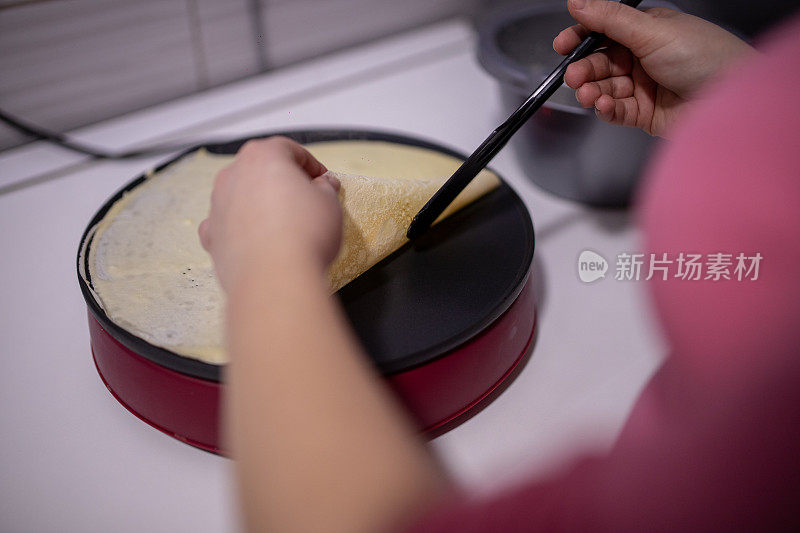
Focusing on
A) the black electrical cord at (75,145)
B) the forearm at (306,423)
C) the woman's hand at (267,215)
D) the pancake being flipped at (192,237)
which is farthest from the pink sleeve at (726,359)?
the black electrical cord at (75,145)

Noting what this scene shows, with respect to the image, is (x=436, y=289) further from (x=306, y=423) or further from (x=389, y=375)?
(x=306, y=423)

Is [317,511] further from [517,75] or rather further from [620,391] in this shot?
[517,75]

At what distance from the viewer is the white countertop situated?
0.46 meters

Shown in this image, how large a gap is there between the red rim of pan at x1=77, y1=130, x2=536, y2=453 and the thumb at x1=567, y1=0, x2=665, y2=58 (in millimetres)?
202

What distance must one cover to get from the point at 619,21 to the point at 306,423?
17.2 inches

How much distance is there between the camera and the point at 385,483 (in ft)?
0.91

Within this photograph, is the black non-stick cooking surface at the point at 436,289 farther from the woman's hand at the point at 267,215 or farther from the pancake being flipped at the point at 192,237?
the woman's hand at the point at 267,215

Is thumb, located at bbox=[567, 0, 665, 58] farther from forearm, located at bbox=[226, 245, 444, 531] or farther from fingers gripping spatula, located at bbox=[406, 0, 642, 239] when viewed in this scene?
forearm, located at bbox=[226, 245, 444, 531]

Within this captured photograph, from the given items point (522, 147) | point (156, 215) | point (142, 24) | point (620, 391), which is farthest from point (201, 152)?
point (620, 391)

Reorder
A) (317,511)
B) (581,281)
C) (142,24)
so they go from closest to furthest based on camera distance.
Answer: (317,511) < (581,281) < (142,24)

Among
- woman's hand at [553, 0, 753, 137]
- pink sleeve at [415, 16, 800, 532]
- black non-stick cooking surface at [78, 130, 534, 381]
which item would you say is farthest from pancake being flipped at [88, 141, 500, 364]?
pink sleeve at [415, 16, 800, 532]

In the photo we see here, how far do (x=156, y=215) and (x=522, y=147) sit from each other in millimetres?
418

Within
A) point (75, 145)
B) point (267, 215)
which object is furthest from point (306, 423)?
point (75, 145)

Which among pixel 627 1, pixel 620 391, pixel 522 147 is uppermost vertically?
pixel 627 1
